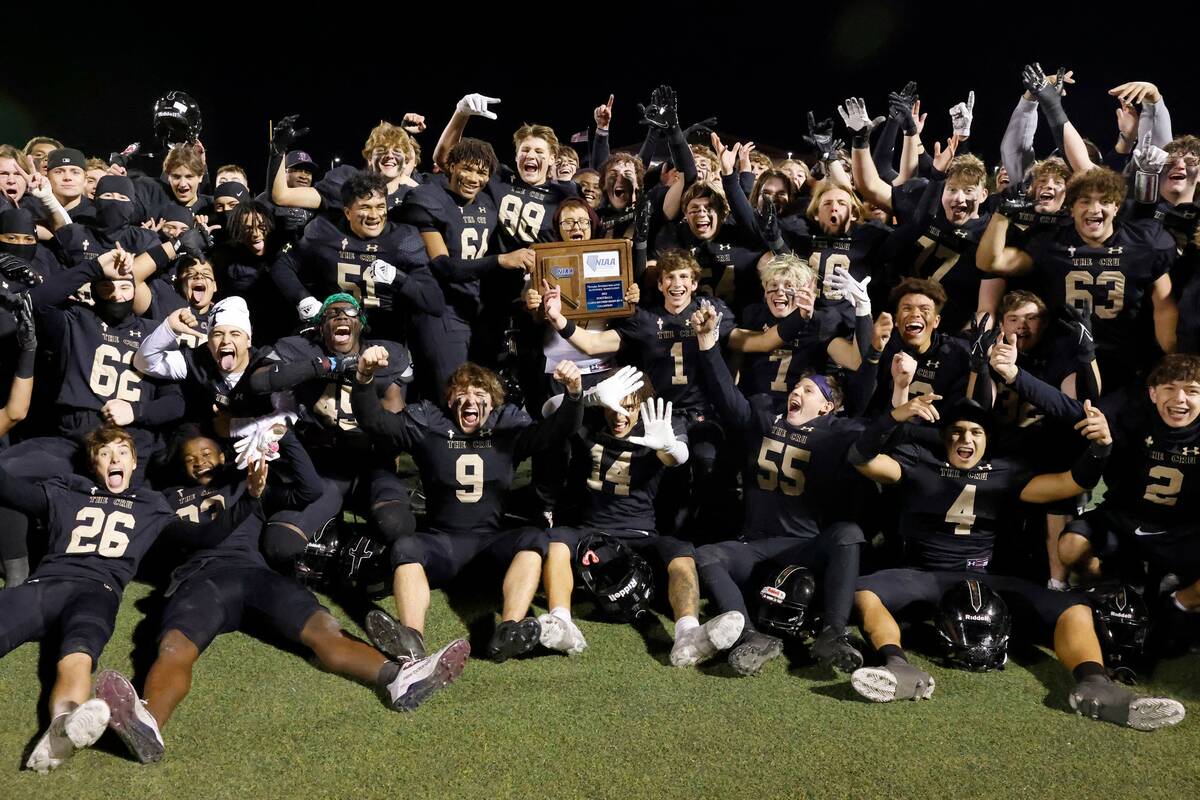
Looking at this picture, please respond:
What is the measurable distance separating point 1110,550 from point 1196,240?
5.68 feet

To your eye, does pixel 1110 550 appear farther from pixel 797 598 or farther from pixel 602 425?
pixel 602 425

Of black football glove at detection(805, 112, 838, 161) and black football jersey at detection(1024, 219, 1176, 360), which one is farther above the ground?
black football glove at detection(805, 112, 838, 161)

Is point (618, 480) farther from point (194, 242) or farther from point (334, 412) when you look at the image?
point (194, 242)

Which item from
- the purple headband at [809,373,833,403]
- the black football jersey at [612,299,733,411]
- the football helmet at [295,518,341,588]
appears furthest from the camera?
the black football jersey at [612,299,733,411]

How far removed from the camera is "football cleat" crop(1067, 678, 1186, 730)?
12.0 ft

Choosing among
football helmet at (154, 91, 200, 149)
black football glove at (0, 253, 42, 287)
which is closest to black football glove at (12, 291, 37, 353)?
black football glove at (0, 253, 42, 287)

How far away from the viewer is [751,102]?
1318 cm

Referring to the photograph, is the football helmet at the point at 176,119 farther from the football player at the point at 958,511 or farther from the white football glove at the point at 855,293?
the football player at the point at 958,511

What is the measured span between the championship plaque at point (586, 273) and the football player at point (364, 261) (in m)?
0.61

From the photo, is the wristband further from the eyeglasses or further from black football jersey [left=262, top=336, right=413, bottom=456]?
the eyeglasses

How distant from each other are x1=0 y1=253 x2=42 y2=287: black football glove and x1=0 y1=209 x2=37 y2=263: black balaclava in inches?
5.8

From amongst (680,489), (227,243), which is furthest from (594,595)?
(227,243)

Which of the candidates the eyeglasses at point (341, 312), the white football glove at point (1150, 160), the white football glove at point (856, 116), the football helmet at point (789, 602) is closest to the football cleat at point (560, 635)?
the football helmet at point (789, 602)

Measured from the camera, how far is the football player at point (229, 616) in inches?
135
